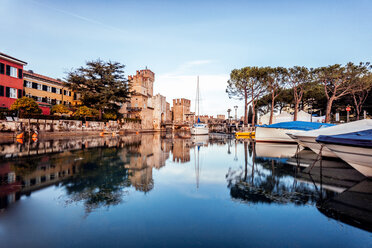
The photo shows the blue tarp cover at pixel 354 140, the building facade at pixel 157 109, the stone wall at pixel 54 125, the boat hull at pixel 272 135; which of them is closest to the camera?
the blue tarp cover at pixel 354 140

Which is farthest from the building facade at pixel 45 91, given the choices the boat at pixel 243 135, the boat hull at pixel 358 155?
the boat hull at pixel 358 155

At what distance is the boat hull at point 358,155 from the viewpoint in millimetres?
5062

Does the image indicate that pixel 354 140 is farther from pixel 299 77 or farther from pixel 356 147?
pixel 299 77

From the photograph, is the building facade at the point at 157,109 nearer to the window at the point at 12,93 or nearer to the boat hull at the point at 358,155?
the window at the point at 12,93

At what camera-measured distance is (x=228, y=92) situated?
3650cm

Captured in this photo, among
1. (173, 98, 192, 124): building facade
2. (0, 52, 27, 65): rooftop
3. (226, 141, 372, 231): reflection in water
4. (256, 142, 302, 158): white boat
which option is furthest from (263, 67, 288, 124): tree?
(173, 98, 192, 124): building facade

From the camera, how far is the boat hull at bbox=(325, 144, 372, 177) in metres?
5.06

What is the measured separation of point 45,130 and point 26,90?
30.0 feet

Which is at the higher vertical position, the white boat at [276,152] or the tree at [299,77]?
the tree at [299,77]

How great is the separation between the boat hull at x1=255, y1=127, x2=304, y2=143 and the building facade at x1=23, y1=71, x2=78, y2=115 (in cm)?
2848

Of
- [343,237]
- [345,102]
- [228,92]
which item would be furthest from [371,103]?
[343,237]

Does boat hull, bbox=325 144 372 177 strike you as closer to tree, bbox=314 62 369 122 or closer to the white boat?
the white boat

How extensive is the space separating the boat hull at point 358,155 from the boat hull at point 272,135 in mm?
12252

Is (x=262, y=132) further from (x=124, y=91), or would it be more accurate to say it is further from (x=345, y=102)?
(x=345, y=102)
